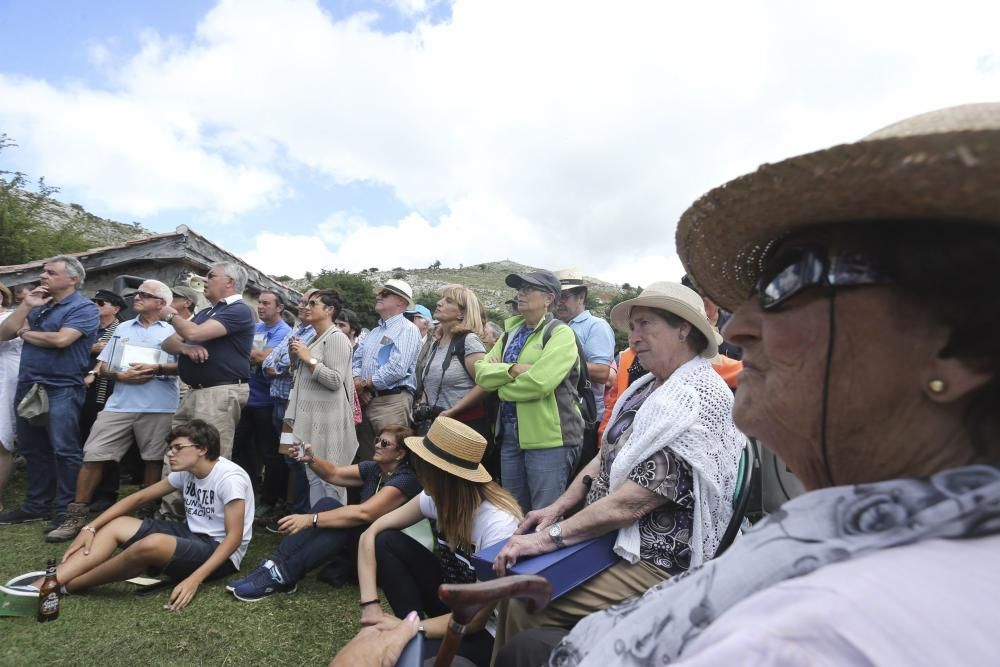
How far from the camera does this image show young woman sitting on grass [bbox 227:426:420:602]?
12.8 ft

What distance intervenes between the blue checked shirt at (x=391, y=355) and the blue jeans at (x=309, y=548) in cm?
154

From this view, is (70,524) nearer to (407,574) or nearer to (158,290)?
(158,290)

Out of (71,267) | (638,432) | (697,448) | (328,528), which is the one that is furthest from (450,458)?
(71,267)

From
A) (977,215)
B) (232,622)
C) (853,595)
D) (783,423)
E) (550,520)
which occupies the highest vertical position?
(977,215)

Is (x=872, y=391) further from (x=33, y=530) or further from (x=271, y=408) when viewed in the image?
(x=33, y=530)

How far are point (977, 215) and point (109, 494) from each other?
6953mm

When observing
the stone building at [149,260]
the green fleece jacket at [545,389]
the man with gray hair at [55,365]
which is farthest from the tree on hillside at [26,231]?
the green fleece jacket at [545,389]

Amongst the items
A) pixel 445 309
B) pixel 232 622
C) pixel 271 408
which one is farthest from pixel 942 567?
pixel 271 408

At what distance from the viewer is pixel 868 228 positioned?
92cm

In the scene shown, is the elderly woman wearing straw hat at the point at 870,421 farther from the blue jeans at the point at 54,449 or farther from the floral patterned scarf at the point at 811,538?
the blue jeans at the point at 54,449

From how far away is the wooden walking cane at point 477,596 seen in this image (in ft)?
5.06

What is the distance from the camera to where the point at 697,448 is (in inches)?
88.8

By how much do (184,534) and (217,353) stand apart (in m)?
1.68

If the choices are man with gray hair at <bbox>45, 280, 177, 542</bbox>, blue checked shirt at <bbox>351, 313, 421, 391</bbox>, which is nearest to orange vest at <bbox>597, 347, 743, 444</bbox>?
blue checked shirt at <bbox>351, 313, 421, 391</bbox>
